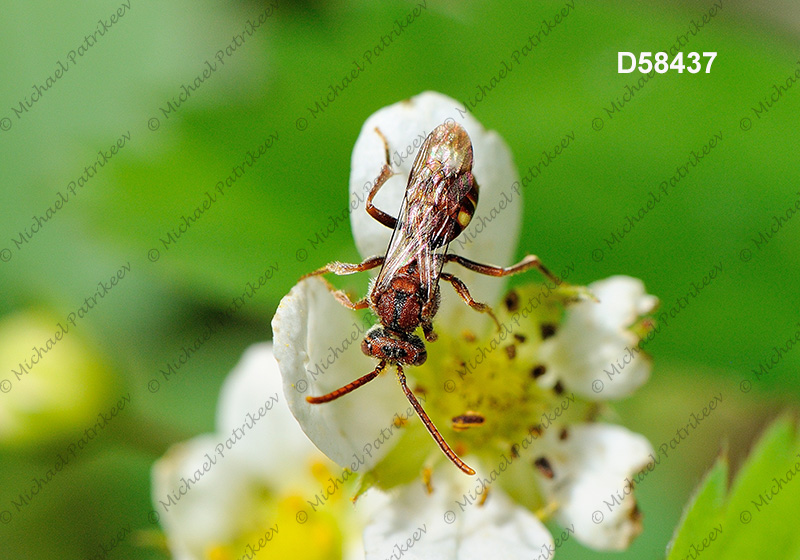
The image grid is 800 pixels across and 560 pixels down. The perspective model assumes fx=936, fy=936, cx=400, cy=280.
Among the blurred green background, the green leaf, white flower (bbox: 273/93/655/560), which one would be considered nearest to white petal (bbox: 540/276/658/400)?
white flower (bbox: 273/93/655/560)

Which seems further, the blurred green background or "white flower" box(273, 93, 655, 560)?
the blurred green background

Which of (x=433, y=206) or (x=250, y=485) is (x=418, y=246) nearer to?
(x=433, y=206)

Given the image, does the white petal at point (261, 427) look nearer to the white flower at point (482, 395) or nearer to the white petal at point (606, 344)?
the white flower at point (482, 395)

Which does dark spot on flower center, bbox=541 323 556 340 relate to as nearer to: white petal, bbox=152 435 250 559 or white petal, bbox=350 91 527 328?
white petal, bbox=350 91 527 328

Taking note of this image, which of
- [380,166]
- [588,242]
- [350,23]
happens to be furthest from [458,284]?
[350,23]

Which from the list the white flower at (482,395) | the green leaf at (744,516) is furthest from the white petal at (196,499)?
the green leaf at (744,516)

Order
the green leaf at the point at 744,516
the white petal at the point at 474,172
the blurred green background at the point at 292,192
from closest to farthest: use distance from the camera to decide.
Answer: the green leaf at the point at 744,516 < the white petal at the point at 474,172 < the blurred green background at the point at 292,192

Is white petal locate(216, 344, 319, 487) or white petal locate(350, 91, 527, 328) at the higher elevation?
white petal locate(350, 91, 527, 328)
